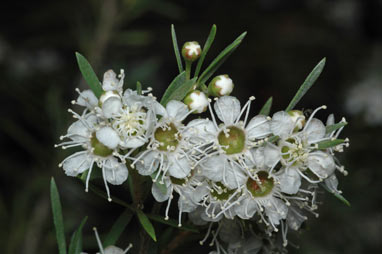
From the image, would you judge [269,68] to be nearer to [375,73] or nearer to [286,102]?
[286,102]

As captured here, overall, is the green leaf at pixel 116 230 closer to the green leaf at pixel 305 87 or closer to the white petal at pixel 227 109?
the white petal at pixel 227 109

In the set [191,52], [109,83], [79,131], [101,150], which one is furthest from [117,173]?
[191,52]

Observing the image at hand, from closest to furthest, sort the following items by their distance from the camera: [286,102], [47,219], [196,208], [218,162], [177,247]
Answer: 1. [218,162]
2. [196,208]
3. [177,247]
4. [47,219]
5. [286,102]

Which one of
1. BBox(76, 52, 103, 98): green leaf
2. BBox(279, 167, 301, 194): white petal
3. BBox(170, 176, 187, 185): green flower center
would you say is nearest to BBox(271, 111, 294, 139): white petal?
BBox(279, 167, 301, 194): white petal

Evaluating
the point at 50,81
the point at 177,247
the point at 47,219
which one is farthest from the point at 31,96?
the point at 177,247

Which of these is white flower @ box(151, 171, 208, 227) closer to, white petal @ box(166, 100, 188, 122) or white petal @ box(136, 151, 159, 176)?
white petal @ box(136, 151, 159, 176)
